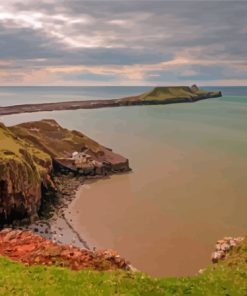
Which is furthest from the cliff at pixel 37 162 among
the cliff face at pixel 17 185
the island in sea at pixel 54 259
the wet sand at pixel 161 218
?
the wet sand at pixel 161 218

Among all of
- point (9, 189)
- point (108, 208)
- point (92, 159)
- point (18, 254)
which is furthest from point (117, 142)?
point (18, 254)

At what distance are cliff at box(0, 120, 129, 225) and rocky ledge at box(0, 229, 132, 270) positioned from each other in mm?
16216

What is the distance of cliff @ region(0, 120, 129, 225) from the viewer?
42.3 metres

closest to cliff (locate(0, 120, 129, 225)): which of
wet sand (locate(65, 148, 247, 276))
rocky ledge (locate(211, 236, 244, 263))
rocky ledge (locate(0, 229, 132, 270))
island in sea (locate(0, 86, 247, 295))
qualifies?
island in sea (locate(0, 86, 247, 295))

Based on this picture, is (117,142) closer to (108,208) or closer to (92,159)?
(92,159)

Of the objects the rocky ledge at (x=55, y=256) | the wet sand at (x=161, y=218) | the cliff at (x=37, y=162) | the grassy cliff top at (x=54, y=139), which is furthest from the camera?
the grassy cliff top at (x=54, y=139)

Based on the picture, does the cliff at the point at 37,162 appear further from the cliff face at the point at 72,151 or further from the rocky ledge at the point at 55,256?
the rocky ledge at the point at 55,256

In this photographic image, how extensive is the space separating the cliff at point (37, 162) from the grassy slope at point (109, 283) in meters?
22.8

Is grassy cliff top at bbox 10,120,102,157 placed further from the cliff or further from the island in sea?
the island in sea

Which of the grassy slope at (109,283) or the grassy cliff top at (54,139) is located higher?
the grassy cliff top at (54,139)

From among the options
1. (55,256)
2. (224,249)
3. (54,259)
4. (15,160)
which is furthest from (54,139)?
(54,259)

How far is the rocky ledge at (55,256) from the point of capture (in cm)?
2238

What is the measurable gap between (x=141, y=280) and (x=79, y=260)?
5.38m

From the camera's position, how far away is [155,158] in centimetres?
7912
